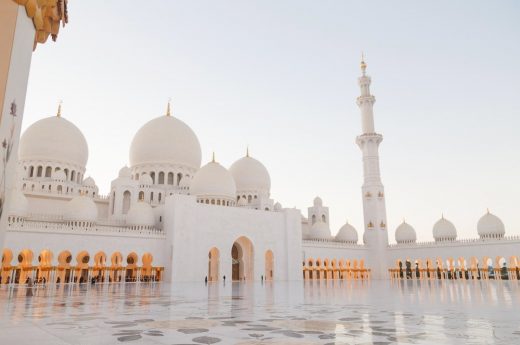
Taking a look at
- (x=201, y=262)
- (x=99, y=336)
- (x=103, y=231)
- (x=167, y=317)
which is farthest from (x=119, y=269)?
(x=99, y=336)

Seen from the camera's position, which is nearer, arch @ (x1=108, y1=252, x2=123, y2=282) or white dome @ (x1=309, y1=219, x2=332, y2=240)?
arch @ (x1=108, y1=252, x2=123, y2=282)

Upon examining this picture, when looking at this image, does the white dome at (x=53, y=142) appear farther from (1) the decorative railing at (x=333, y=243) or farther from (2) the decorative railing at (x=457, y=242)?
(2) the decorative railing at (x=457, y=242)

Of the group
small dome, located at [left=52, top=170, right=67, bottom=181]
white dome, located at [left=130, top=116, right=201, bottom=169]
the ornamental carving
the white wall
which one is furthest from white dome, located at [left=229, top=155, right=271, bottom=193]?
the ornamental carving

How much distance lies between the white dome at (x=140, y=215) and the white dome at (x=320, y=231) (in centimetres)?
1617

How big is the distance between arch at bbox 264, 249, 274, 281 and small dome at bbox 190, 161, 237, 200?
17.0ft

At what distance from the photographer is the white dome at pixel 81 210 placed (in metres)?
24.4

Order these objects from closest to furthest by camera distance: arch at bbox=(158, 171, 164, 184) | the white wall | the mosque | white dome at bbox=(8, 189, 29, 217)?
white dome at bbox=(8, 189, 29, 217) → the mosque → the white wall → arch at bbox=(158, 171, 164, 184)

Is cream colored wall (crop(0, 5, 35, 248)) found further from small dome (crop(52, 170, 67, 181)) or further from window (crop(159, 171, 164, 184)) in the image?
window (crop(159, 171, 164, 184))

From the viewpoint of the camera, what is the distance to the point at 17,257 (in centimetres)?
2025

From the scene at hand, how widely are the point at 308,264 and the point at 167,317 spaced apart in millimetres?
29007

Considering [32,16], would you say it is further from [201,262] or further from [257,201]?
[257,201]

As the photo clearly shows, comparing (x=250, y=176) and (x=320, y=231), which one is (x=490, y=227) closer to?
(x=320, y=231)

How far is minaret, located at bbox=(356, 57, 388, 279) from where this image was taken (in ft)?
113

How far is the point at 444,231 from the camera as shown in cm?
3334
